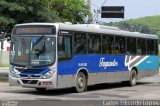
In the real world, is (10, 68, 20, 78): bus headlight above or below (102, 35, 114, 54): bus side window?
below

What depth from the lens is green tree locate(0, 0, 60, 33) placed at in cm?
3017

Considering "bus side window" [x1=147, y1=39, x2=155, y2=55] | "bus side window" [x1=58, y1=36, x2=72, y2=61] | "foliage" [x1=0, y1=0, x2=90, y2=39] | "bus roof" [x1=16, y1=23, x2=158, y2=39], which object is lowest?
"bus side window" [x1=147, y1=39, x2=155, y2=55]

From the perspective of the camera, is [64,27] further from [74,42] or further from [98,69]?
[98,69]

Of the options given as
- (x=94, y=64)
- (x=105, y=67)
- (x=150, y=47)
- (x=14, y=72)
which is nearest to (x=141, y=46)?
(x=150, y=47)

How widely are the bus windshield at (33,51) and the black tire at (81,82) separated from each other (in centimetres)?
219

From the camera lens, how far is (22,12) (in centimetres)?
3102

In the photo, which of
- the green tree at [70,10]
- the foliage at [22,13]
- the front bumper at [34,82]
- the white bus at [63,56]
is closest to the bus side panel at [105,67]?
the white bus at [63,56]

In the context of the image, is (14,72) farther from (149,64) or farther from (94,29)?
(149,64)

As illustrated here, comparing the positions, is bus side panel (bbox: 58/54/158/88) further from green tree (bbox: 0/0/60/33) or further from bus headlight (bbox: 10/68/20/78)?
green tree (bbox: 0/0/60/33)

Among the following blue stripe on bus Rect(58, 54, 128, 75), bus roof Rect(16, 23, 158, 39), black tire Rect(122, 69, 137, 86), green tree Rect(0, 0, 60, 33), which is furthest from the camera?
green tree Rect(0, 0, 60, 33)

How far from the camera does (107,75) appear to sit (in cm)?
2425

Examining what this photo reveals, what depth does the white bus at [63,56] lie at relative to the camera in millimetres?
19719

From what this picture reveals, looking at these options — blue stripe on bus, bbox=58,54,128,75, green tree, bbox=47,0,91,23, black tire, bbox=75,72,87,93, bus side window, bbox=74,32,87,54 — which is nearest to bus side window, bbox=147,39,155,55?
blue stripe on bus, bbox=58,54,128,75

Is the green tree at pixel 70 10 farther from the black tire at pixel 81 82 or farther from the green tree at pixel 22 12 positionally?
the black tire at pixel 81 82
